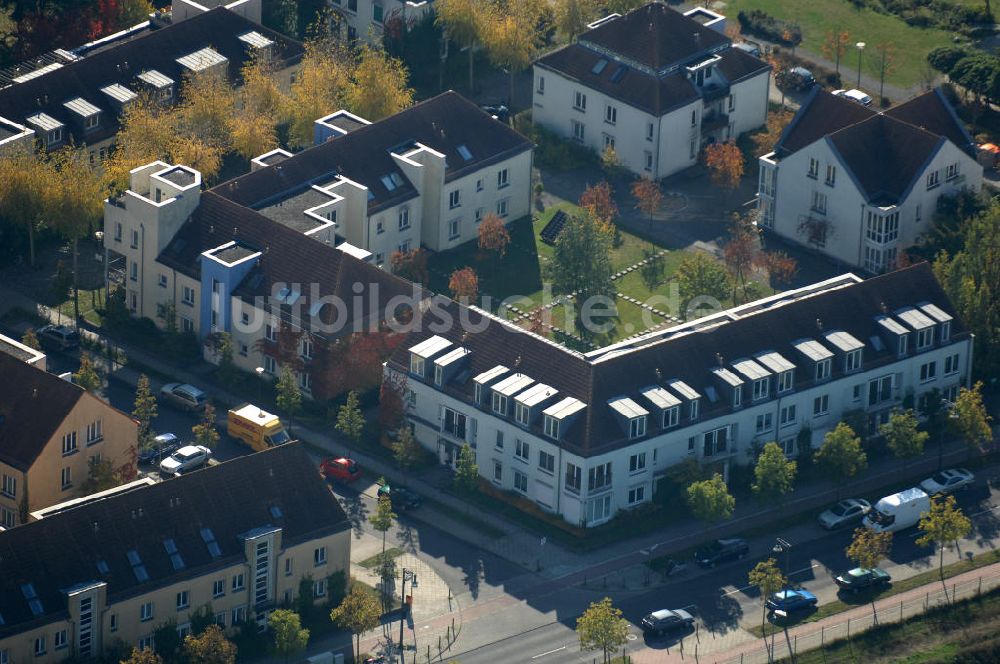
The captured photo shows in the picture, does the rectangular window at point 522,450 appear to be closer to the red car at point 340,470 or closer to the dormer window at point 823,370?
the red car at point 340,470

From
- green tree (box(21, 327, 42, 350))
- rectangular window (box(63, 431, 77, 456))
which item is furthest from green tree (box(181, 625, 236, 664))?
green tree (box(21, 327, 42, 350))

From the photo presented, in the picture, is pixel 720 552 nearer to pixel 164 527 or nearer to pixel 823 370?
pixel 823 370

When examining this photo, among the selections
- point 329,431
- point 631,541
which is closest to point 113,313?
point 329,431

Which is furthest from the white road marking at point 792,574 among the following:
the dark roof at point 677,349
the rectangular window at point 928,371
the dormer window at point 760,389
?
the rectangular window at point 928,371

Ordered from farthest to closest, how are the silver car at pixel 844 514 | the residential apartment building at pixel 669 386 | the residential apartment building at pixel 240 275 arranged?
the residential apartment building at pixel 240 275
the silver car at pixel 844 514
the residential apartment building at pixel 669 386

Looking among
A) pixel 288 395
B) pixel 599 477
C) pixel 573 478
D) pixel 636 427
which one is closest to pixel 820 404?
pixel 636 427

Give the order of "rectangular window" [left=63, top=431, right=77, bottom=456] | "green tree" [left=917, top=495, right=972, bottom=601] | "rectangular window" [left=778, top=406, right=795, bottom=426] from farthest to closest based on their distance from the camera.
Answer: "rectangular window" [left=778, top=406, right=795, bottom=426] < "green tree" [left=917, top=495, right=972, bottom=601] < "rectangular window" [left=63, top=431, right=77, bottom=456]

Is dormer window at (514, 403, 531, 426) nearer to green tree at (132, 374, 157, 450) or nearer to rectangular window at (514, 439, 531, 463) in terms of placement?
rectangular window at (514, 439, 531, 463)
